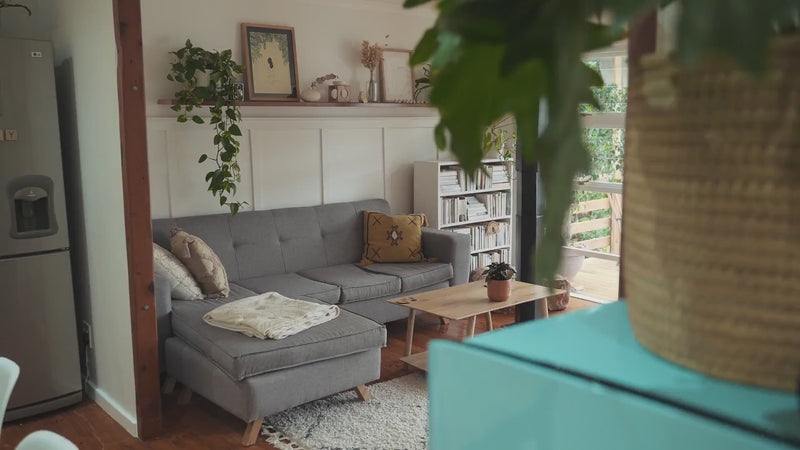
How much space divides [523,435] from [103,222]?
11.3 feet

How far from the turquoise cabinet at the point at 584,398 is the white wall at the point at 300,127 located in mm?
4462

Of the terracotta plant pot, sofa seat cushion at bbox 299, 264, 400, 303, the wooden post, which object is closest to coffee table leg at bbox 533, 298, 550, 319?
the terracotta plant pot

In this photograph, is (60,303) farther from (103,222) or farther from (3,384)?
(3,384)

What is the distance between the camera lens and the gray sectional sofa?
3.32m

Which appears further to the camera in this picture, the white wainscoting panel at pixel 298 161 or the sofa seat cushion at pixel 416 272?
the sofa seat cushion at pixel 416 272

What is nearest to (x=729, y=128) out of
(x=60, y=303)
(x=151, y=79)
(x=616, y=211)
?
(x=60, y=303)

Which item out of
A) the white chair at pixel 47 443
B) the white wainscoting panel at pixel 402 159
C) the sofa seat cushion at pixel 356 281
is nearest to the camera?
the white chair at pixel 47 443

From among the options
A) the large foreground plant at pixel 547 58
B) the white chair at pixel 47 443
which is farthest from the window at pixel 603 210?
the large foreground plant at pixel 547 58

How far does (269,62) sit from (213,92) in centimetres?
68

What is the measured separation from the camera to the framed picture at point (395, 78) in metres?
5.76

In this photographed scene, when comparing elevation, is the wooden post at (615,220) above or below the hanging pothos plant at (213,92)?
below

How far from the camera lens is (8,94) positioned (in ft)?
11.3

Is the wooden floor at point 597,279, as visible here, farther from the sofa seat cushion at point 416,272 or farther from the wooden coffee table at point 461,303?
the wooden coffee table at point 461,303

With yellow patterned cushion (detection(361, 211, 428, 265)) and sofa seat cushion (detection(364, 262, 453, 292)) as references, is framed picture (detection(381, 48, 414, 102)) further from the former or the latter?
sofa seat cushion (detection(364, 262, 453, 292))
